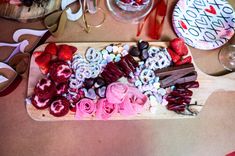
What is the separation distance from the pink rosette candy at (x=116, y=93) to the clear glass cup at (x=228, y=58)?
0.88ft

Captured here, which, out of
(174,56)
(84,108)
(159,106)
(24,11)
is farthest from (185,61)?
(24,11)

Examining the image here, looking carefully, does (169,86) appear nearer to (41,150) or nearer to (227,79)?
(227,79)

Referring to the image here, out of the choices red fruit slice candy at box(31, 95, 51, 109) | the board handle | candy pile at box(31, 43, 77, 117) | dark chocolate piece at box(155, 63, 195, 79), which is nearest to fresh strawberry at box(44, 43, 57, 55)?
candy pile at box(31, 43, 77, 117)

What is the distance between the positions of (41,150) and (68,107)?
112 mm

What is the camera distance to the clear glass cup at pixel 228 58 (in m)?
0.83

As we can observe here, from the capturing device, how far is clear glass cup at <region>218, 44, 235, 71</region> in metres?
0.83

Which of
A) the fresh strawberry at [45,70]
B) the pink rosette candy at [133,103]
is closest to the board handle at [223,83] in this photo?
the pink rosette candy at [133,103]

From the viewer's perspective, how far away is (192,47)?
2.76 ft

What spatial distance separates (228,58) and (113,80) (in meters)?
0.30

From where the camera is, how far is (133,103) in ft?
2.47

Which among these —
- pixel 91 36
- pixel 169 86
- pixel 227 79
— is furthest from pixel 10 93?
pixel 227 79

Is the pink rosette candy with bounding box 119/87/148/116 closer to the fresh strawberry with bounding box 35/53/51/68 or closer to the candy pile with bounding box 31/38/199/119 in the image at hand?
the candy pile with bounding box 31/38/199/119

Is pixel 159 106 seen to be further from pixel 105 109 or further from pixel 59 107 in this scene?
pixel 59 107

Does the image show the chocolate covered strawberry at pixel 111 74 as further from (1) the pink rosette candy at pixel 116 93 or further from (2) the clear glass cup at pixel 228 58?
(2) the clear glass cup at pixel 228 58
